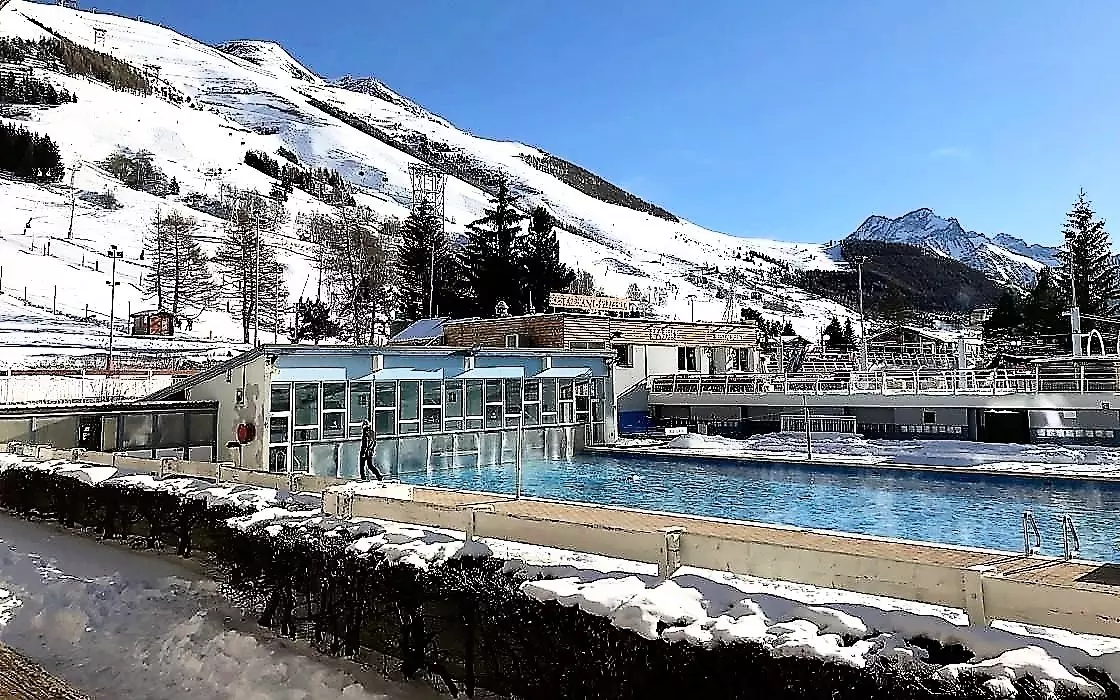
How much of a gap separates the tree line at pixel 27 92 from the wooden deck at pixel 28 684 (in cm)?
9023

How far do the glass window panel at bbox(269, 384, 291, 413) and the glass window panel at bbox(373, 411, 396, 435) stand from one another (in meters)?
1.95

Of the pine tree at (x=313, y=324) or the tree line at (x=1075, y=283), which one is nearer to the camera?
the tree line at (x=1075, y=283)

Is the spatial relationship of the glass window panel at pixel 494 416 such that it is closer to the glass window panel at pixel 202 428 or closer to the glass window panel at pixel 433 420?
the glass window panel at pixel 433 420

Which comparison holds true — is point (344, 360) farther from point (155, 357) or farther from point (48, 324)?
point (48, 324)

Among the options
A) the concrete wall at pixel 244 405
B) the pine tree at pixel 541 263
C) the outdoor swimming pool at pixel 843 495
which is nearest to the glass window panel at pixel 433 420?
the outdoor swimming pool at pixel 843 495

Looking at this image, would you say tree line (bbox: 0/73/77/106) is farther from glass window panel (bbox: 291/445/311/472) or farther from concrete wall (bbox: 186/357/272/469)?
glass window panel (bbox: 291/445/311/472)

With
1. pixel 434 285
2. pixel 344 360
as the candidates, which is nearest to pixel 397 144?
pixel 434 285

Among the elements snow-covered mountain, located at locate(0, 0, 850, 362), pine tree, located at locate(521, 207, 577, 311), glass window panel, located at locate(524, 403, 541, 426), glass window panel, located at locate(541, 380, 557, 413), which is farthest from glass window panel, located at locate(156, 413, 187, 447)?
pine tree, located at locate(521, 207, 577, 311)

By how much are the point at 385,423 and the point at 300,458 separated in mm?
1983

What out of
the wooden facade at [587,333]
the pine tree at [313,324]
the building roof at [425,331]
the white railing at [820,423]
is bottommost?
the white railing at [820,423]

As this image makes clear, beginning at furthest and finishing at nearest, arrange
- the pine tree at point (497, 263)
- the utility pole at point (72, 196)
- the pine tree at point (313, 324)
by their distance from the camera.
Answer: the utility pole at point (72, 196)
the pine tree at point (497, 263)
the pine tree at point (313, 324)

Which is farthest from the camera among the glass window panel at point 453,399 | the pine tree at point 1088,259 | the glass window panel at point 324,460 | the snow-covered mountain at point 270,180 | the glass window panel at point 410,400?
the snow-covered mountain at point 270,180

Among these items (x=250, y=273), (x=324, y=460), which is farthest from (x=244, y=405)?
(x=250, y=273)

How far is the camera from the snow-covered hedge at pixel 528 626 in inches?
A: 126
